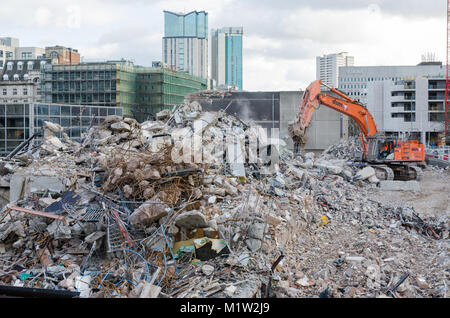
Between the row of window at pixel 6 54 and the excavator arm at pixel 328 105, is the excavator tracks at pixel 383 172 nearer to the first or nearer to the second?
the excavator arm at pixel 328 105

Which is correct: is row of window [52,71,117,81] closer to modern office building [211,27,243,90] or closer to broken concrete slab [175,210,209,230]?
broken concrete slab [175,210,209,230]

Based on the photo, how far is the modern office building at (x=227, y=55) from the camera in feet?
484

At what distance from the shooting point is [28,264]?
28.1 feet

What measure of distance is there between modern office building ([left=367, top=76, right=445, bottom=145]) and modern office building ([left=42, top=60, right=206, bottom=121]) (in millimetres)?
24448

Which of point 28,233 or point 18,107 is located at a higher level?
point 18,107

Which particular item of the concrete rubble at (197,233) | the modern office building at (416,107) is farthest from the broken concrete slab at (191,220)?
the modern office building at (416,107)

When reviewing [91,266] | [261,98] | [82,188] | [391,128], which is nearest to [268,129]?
[261,98]

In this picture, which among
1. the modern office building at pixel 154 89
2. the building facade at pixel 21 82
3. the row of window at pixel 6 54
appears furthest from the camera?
the row of window at pixel 6 54

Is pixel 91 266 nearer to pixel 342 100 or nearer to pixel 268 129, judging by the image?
pixel 342 100

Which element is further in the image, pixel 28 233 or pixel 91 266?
pixel 28 233

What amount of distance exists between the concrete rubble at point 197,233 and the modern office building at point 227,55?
136810 millimetres

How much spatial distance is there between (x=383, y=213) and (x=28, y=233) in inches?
338

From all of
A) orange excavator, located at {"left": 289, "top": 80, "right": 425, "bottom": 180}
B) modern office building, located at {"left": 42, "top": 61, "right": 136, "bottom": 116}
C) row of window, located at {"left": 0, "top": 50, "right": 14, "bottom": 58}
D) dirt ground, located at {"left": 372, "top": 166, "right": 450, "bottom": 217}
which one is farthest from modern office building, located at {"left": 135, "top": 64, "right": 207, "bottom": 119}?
dirt ground, located at {"left": 372, "top": 166, "right": 450, "bottom": 217}

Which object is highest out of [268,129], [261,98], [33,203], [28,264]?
[261,98]
